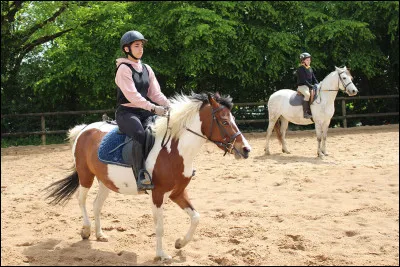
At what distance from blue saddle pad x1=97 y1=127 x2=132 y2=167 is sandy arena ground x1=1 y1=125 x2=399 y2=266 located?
964mm

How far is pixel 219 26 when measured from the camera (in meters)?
16.8

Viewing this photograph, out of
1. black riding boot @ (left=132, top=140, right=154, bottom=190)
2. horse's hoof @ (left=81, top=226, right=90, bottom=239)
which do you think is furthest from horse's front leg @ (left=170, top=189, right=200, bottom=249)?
horse's hoof @ (left=81, top=226, right=90, bottom=239)

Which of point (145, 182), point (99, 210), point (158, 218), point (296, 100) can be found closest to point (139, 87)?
point (145, 182)

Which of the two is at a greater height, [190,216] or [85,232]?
[190,216]

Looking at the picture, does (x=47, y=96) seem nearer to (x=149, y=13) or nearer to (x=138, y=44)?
(x=149, y=13)

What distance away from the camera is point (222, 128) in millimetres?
4797

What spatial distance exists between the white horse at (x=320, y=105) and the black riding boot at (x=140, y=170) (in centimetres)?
715

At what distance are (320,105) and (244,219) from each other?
6.26 m

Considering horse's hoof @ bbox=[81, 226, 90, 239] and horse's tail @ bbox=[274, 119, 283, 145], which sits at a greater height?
horse's tail @ bbox=[274, 119, 283, 145]

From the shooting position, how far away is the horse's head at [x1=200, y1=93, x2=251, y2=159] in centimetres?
474

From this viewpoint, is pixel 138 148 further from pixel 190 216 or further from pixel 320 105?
pixel 320 105

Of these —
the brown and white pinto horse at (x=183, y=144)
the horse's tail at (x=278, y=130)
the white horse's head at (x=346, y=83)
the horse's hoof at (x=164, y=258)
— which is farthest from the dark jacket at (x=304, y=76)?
the horse's hoof at (x=164, y=258)

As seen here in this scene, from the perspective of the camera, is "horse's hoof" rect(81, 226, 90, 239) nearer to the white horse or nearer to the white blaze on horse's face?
the white blaze on horse's face

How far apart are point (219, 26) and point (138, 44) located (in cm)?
1202
